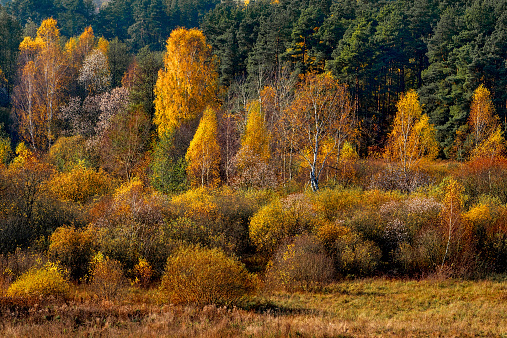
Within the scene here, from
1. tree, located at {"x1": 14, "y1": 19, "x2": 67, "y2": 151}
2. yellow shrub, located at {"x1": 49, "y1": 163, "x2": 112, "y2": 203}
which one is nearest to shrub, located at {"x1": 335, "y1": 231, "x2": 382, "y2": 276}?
yellow shrub, located at {"x1": 49, "y1": 163, "x2": 112, "y2": 203}

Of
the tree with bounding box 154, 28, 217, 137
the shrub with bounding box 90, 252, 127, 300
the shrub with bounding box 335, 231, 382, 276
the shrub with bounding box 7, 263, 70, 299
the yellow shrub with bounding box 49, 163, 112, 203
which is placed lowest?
the shrub with bounding box 335, 231, 382, 276

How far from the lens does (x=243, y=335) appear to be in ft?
41.8

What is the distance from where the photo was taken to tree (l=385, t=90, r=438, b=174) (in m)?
38.1

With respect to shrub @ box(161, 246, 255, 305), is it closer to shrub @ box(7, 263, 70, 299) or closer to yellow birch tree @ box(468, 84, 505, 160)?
shrub @ box(7, 263, 70, 299)

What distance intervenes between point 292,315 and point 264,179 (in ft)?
63.3

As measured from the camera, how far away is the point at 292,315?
52.0 feet

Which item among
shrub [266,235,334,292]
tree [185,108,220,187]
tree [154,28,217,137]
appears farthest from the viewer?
tree [154,28,217,137]

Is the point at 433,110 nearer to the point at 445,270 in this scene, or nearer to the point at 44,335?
the point at 445,270

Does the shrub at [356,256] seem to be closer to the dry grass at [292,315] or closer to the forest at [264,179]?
the forest at [264,179]

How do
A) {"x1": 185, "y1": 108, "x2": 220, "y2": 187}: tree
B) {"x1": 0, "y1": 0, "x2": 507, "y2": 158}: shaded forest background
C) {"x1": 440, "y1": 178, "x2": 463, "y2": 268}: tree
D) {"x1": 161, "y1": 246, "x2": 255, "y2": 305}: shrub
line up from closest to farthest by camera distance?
{"x1": 161, "y1": 246, "x2": 255, "y2": 305}: shrub < {"x1": 440, "y1": 178, "x2": 463, "y2": 268}: tree < {"x1": 185, "y1": 108, "x2": 220, "y2": 187}: tree < {"x1": 0, "y1": 0, "x2": 507, "y2": 158}: shaded forest background

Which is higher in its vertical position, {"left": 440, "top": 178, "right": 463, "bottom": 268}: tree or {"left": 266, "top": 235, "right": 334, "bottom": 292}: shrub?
{"left": 440, "top": 178, "right": 463, "bottom": 268}: tree

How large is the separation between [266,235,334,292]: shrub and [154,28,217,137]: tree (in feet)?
69.1

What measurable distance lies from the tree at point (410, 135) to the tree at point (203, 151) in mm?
17519

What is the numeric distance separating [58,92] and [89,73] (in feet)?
15.9
